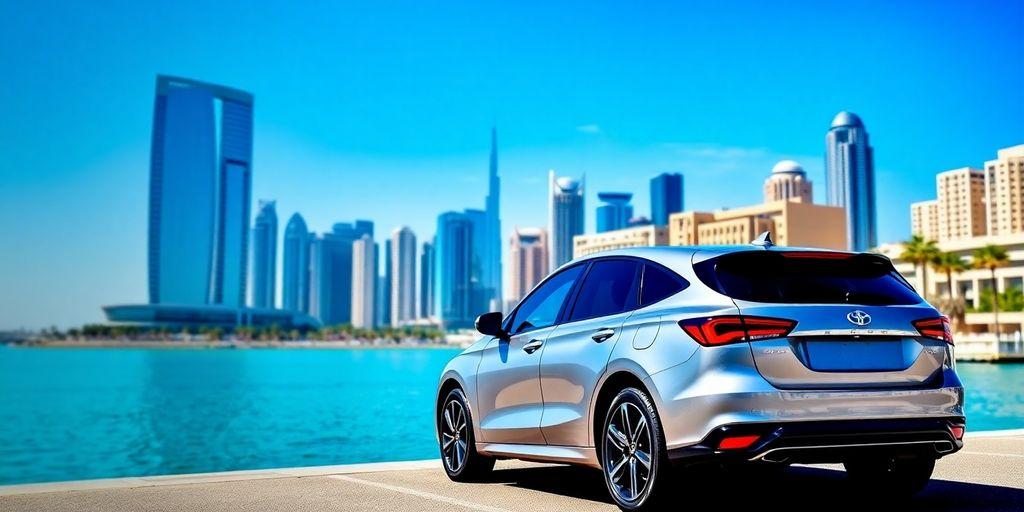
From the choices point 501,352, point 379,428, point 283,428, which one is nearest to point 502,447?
point 501,352

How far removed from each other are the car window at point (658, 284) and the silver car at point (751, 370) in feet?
0.04

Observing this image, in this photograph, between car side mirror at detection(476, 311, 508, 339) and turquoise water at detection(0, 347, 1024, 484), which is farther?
turquoise water at detection(0, 347, 1024, 484)

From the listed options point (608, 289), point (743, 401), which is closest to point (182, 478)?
point (608, 289)

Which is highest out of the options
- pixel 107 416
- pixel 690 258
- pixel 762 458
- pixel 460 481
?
pixel 690 258

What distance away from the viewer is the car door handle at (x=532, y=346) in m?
7.74

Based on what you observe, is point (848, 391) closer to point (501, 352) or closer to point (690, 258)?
point (690, 258)

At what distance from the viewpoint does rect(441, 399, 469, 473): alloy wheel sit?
8797 mm

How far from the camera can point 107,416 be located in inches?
2475

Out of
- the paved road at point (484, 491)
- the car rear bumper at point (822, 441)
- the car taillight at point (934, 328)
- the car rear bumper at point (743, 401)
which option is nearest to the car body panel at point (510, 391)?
the paved road at point (484, 491)

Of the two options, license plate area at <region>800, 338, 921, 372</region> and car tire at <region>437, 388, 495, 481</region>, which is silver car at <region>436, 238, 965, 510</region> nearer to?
license plate area at <region>800, 338, 921, 372</region>

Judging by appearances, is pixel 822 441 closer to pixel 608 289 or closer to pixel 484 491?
pixel 608 289

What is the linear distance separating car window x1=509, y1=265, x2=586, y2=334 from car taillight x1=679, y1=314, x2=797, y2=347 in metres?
1.95

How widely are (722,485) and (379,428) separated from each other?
39395mm

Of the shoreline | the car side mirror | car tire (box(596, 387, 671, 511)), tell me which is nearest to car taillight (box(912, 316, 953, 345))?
car tire (box(596, 387, 671, 511))
